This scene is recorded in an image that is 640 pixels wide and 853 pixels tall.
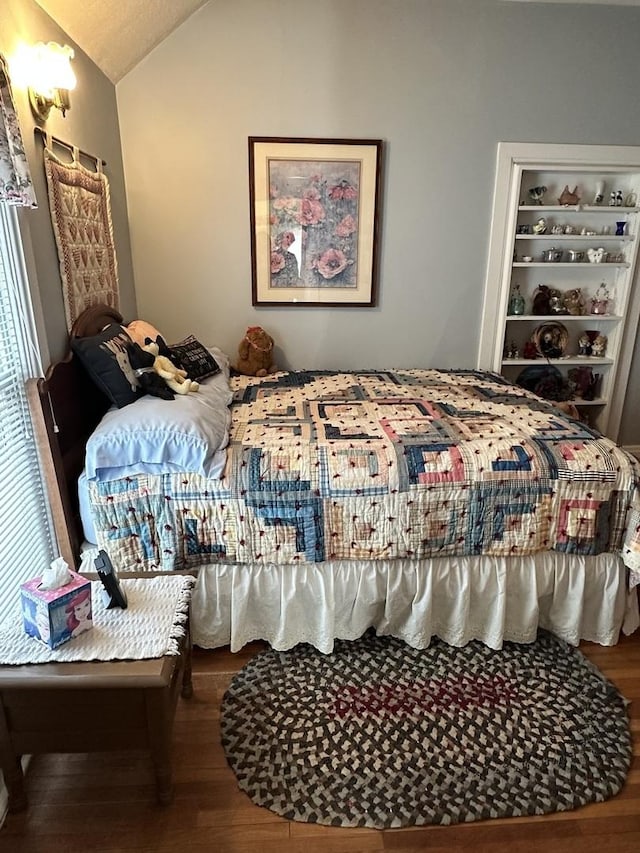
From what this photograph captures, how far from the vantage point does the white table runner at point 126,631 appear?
131 centimetres

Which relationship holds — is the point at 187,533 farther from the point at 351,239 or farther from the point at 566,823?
the point at 351,239

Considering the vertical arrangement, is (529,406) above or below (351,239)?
below

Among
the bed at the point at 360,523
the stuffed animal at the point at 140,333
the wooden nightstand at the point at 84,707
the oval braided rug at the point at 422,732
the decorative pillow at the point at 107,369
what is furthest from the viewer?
the stuffed animal at the point at 140,333

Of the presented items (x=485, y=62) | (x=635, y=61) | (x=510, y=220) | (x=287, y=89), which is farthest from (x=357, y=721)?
(x=635, y=61)

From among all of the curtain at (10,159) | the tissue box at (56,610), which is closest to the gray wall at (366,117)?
the curtain at (10,159)

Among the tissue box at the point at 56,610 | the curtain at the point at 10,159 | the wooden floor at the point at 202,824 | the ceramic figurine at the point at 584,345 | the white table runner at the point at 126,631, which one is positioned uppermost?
the curtain at the point at 10,159

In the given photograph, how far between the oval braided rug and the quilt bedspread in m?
0.39

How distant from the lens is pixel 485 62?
3047mm

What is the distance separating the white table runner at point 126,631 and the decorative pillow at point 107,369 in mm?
743

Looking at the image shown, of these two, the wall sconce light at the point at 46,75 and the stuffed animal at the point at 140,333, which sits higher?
the wall sconce light at the point at 46,75

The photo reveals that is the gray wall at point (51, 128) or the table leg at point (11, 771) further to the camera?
the gray wall at point (51, 128)

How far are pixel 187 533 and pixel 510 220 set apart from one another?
102 inches

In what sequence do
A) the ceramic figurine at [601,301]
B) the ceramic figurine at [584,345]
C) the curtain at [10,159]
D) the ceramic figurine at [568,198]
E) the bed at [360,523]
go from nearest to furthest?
1. the curtain at [10,159]
2. the bed at [360,523]
3. the ceramic figurine at [568,198]
4. the ceramic figurine at [601,301]
5. the ceramic figurine at [584,345]

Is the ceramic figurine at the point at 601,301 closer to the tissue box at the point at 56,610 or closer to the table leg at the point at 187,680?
the table leg at the point at 187,680
